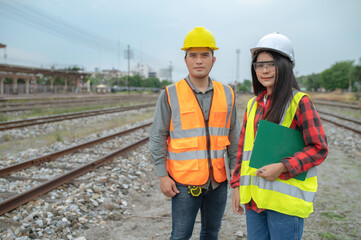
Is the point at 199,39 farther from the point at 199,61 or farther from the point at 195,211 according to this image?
the point at 195,211

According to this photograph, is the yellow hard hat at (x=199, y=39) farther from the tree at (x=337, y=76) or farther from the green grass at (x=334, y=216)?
the tree at (x=337, y=76)

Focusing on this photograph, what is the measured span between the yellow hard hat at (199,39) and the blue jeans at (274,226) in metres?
1.28

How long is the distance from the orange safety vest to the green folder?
0.56 metres

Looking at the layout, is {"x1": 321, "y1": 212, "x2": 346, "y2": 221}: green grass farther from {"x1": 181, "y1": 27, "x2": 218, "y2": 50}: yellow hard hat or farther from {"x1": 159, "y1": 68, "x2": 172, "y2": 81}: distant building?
{"x1": 159, "y1": 68, "x2": 172, "y2": 81}: distant building

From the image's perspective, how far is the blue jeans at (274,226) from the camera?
174 cm

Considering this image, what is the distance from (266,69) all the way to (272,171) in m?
0.65

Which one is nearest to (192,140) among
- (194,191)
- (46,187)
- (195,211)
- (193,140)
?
(193,140)

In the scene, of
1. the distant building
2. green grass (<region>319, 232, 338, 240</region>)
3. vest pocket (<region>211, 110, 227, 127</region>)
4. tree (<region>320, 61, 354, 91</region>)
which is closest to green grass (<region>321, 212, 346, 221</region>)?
→ green grass (<region>319, 232, 338, 240</region>)

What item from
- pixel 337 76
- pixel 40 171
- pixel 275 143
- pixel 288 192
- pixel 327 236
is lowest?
pixel 327 236

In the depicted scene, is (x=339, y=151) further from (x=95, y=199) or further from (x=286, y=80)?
(x=286, y=80)

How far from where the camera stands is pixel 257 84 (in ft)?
6.98

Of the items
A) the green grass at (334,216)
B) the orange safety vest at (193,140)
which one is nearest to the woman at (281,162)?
the orange safety vest at (193,140)

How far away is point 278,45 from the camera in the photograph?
182 cm

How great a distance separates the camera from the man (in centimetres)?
224
